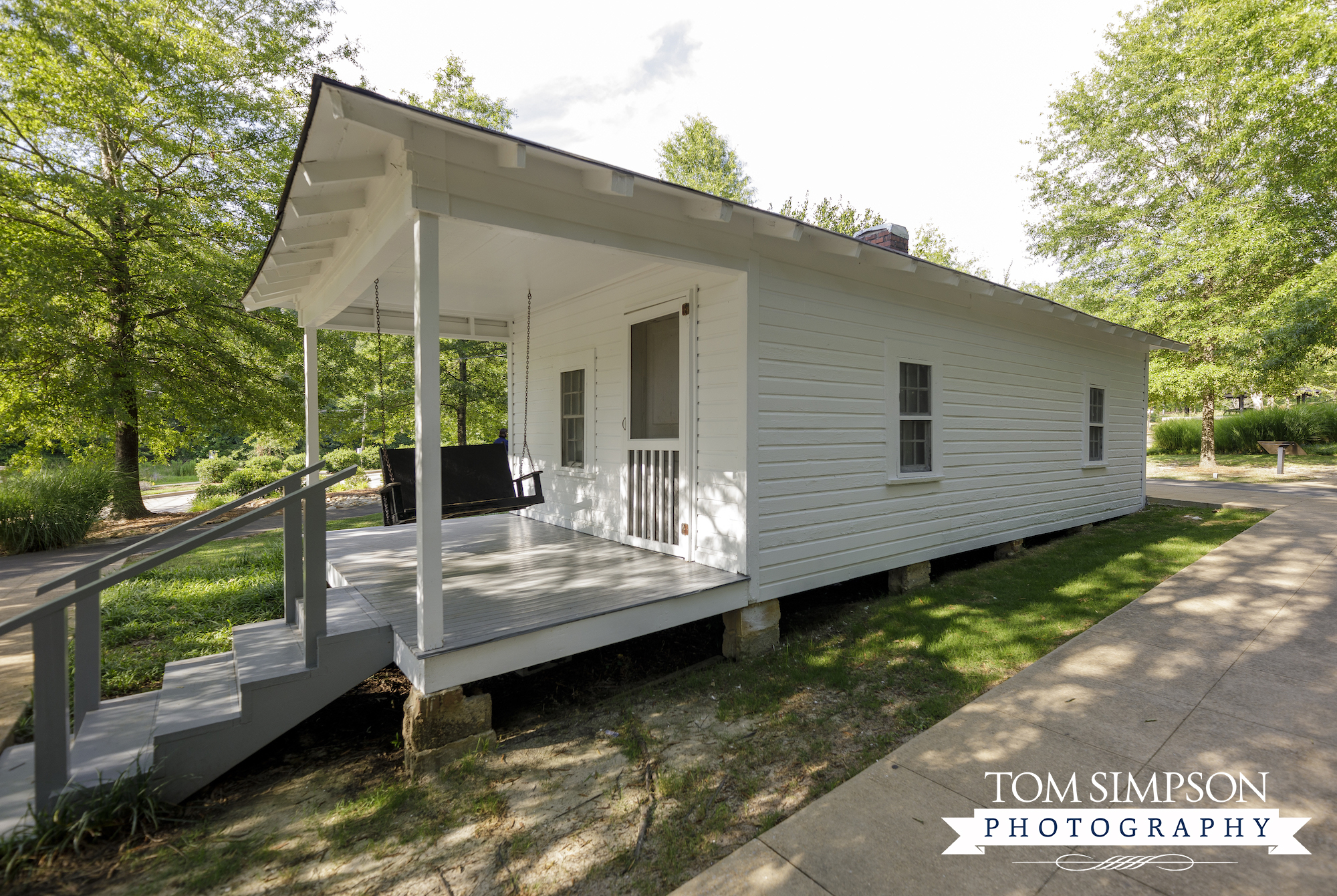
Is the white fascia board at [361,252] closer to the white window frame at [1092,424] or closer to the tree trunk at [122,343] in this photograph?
the tree trunk at [122,343]

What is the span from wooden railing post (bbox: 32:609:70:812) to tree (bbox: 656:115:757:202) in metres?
21.4

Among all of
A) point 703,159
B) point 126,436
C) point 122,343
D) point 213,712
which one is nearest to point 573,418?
point 213,712

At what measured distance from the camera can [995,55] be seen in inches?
402

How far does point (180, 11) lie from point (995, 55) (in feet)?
47.0

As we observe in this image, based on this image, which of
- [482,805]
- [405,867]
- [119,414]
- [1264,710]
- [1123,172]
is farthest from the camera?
[1123,172]

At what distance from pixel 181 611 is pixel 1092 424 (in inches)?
421

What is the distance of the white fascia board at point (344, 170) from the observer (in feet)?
9.33

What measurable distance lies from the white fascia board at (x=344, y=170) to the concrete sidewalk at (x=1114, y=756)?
3439 mm

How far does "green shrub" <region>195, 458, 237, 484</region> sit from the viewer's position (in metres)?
15.1

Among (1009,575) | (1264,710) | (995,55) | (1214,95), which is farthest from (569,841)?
(1214,95)

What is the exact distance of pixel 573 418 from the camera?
6086 mm

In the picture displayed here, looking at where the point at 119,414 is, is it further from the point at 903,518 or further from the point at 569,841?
the point at 903,518

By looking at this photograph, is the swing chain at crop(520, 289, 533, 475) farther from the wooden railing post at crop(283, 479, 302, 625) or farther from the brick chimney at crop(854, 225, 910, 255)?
the brick chimney at crop(854, 225, 910, 255)

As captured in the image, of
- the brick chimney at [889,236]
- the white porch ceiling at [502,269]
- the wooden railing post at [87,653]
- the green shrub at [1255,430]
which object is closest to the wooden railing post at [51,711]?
the wooden railing post at [87,653]
